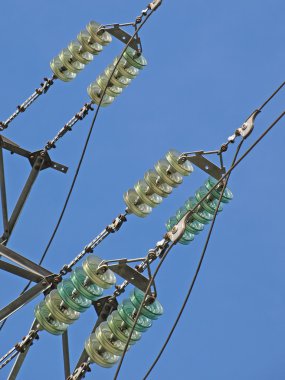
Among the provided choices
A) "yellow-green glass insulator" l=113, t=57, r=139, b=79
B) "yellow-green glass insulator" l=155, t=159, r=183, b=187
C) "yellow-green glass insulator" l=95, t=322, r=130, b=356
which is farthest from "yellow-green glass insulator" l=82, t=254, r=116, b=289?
"yellow-green glass insulator" l=113, t=57, r=139, b=79

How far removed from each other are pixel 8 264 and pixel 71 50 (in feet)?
14.8

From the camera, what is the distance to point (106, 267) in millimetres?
8906

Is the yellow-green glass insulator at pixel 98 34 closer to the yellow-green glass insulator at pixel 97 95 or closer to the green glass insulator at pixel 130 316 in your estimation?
the yellow-green glass insulator at pixel 97 95

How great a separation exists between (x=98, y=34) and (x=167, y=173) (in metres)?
3.16

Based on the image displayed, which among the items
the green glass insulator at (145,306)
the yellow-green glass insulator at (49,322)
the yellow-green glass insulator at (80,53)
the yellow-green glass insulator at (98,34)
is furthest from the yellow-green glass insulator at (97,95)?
the green glass insulator at (145,306)

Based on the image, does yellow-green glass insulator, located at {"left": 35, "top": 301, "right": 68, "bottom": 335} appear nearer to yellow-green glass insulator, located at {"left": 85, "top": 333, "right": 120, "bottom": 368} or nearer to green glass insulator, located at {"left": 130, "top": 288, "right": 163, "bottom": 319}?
yellow-green glass insulator, located at {"left": 85, "top": 333, "right": 120, "bottom": 368}

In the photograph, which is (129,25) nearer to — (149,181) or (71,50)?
(71,50)

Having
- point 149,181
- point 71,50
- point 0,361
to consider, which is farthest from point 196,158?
point 71,50

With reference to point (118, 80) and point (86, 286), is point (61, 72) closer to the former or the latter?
point (118, 80)

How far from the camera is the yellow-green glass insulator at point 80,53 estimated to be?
13.1 m

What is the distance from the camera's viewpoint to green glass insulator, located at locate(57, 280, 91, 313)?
29.5 ft

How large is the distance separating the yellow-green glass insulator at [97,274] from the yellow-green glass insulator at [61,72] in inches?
185

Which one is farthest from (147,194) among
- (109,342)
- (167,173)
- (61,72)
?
(61,72)

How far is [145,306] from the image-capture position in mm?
8656
